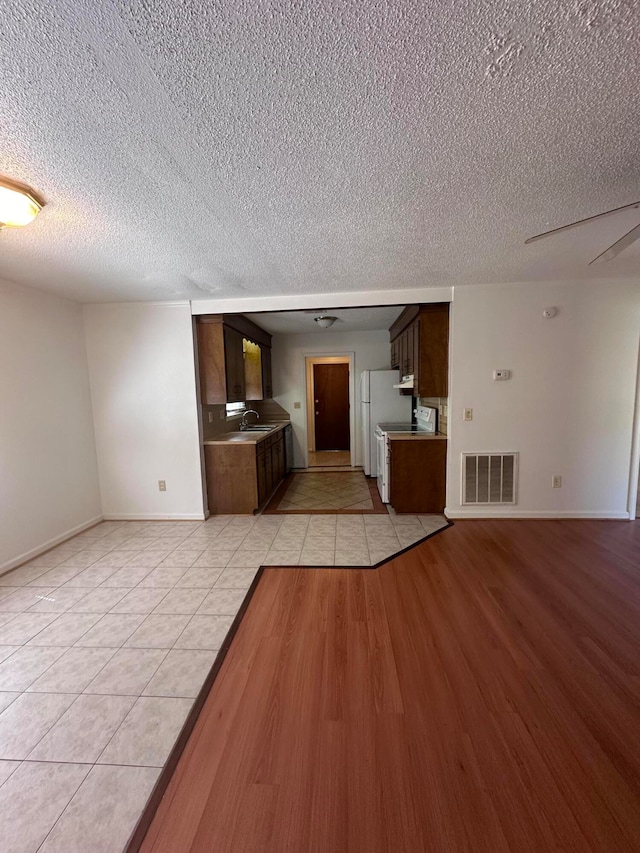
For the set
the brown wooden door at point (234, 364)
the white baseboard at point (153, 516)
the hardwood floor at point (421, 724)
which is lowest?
the hardwood floor at point (421, 724)

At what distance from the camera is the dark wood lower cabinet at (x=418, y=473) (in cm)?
353

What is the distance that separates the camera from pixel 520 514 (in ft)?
11.2

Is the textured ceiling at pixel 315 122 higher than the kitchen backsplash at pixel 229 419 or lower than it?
higher

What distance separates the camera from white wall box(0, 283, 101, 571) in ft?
8.80

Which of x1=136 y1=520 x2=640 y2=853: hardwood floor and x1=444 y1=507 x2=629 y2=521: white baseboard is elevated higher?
x1=444 y1=507 x2=629 y2=521: white baseboard

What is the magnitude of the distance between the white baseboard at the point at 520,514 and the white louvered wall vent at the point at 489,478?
3.2 inches

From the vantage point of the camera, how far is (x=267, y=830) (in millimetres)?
1029

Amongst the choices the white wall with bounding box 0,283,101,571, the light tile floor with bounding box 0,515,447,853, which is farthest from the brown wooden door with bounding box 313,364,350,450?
the white wall with bounding box 0,283,101,571

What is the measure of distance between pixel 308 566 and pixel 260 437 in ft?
5.91

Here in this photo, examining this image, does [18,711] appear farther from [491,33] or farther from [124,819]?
[491,33]

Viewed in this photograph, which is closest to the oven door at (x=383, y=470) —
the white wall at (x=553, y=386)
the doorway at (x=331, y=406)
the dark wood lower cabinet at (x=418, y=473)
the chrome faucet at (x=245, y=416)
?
the dark wood lower cabinet at (x=418, y=473)

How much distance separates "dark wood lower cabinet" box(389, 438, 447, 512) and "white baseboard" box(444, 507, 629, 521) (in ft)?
0.63

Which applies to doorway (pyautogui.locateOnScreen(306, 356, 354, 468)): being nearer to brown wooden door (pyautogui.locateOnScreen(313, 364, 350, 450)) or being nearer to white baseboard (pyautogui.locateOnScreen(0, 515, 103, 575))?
brown wooden door (pyautogui.locateOnScreen(313, 364, 350, 450))

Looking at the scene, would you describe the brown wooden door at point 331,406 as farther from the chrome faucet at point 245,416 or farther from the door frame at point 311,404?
the chrome faucet at point 245,416
